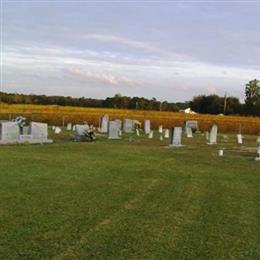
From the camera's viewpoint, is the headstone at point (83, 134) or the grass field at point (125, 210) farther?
the headstone at point (83, 134)

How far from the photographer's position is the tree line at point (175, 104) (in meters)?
98.1

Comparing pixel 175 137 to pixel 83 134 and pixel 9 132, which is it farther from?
pixel 9 132

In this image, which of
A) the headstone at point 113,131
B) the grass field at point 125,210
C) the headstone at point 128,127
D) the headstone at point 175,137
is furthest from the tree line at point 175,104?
the grass field at point 125,210

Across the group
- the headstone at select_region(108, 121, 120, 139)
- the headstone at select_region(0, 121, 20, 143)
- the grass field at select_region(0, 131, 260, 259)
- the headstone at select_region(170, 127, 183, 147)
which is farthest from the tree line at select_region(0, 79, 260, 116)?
the grass field at select_region(0, 131, 260, 259)

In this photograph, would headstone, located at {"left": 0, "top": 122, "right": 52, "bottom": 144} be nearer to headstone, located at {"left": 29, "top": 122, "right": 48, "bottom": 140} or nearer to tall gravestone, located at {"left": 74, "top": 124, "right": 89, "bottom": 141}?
headstone, located at {"left": 29, "top": 122, "right": 48, "bottom": 140}

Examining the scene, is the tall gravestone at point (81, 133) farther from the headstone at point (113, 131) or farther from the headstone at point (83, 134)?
the headstone at point (113, 131)

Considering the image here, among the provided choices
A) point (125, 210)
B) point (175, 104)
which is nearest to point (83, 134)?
point (125, 210)

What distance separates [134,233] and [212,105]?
309 feet

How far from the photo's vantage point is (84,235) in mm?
7984

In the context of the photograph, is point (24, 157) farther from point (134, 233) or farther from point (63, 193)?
point (134, 233)

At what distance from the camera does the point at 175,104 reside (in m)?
121

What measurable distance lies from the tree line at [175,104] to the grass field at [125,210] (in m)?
81.1

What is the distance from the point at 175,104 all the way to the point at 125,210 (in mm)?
111742

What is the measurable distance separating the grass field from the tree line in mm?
81092
